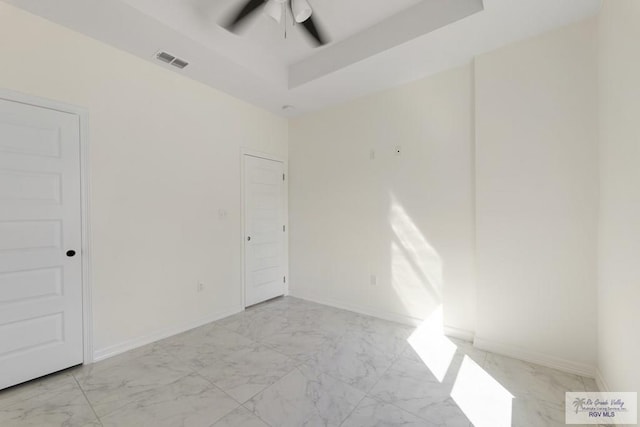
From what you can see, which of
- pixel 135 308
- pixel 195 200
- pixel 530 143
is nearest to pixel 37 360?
pixel 135 308

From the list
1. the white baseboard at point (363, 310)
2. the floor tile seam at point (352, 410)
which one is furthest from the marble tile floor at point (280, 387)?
the white baseboard at point (363, 310)

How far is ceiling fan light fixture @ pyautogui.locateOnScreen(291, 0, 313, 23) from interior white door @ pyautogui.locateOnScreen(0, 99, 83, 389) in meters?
2.05

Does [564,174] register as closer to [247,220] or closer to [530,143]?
[530,143]

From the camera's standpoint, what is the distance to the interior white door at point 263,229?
3.69 metres

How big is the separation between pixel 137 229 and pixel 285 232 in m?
2.07

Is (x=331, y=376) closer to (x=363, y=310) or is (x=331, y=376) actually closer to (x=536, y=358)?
(x=363, y=310)

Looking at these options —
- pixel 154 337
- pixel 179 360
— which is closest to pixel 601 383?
pixel 179 360

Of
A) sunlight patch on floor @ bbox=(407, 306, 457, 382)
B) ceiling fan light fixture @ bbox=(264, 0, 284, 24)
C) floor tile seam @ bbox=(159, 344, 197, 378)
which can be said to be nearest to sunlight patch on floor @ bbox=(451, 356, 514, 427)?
sunlight patch on floor @ bbox=(407, 306, 457, 382)

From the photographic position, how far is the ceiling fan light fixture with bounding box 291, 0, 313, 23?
1.93 m

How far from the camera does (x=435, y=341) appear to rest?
107 inches

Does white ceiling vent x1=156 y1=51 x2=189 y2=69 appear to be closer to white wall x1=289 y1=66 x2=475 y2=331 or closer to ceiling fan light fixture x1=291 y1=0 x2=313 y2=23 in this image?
ceiling fan light fixture x1=291 y1=0 x2=313 y2=23

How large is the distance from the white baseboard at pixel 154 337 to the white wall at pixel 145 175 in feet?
0.05

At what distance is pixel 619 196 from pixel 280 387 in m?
2.65

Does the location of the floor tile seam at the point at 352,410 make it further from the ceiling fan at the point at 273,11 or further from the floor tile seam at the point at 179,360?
the ceiling fan at the point at 273,11
